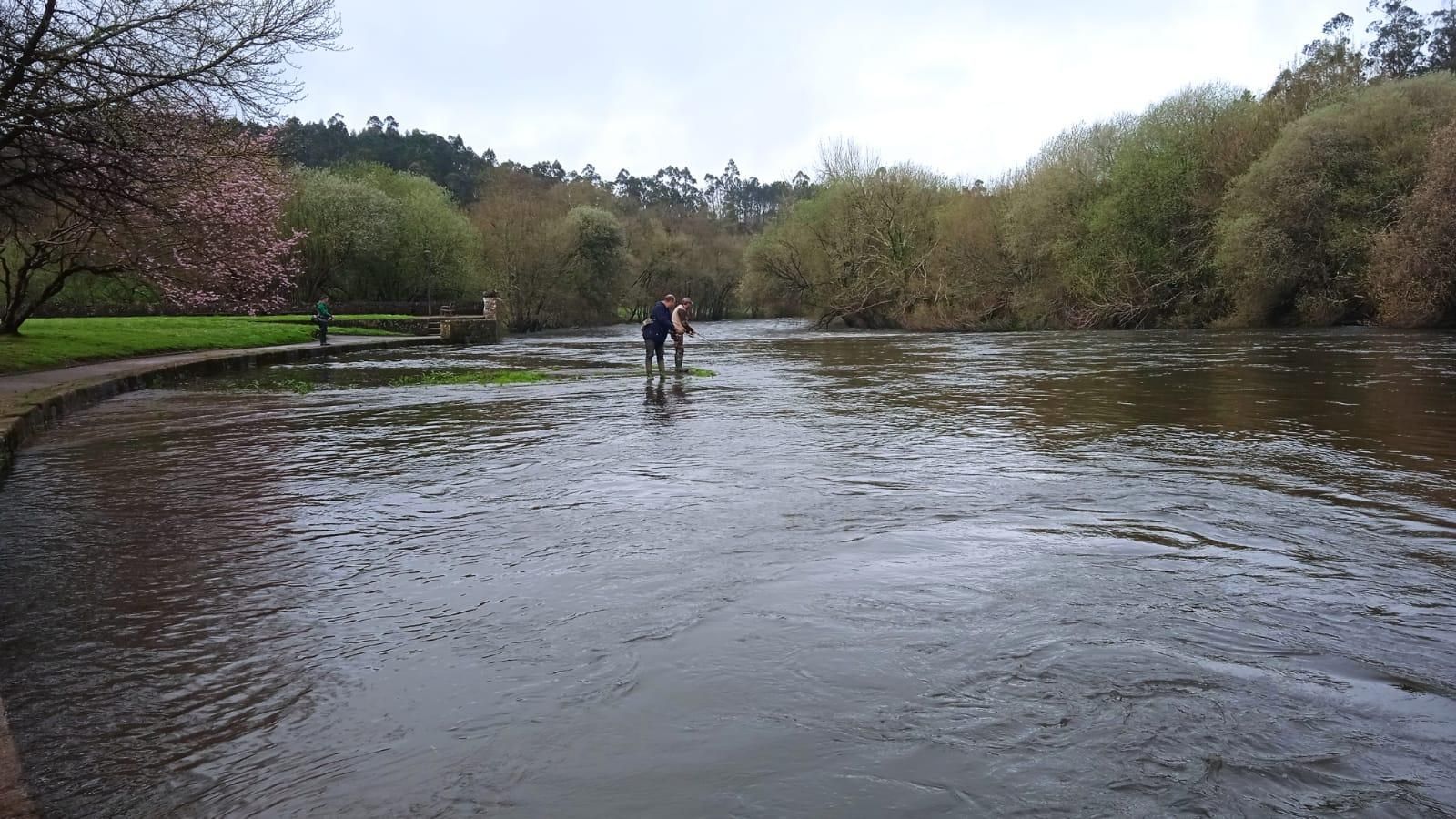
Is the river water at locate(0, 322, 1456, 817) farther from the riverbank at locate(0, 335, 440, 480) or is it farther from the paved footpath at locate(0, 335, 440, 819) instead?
the riverbank at locate(0, 335, 440, 480)

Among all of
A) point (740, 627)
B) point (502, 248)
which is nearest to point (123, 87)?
point (740, 627)

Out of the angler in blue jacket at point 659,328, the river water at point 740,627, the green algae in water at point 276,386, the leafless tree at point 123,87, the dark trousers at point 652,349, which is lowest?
the river water at point 740,627

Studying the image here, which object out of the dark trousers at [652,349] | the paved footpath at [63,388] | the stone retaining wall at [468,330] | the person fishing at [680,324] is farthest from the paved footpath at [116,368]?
the person fishing at [680,324]

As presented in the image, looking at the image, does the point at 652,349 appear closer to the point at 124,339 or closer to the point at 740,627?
the point at 124,339

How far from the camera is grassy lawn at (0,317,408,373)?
70.9 ft

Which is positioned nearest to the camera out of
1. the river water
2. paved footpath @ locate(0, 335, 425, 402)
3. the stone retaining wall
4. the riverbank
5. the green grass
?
the river water

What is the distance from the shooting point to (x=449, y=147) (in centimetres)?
13988

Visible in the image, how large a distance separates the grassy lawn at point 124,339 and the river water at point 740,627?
1175 cm

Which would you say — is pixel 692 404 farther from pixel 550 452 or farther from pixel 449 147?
pixel 449 147

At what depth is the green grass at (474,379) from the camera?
21562 millimetres

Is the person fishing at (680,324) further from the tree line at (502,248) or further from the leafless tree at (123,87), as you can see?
the tree line at (502,248)

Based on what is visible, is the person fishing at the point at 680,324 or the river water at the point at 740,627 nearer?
the river water at the point at 740,627

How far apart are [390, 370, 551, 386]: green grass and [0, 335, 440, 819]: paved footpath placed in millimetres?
4991

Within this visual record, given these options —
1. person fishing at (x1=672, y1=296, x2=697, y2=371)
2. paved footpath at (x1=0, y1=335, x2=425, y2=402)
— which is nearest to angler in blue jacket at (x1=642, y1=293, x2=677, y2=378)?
person fishing at (x1=672, y1=296, x2=697, y2=371)
